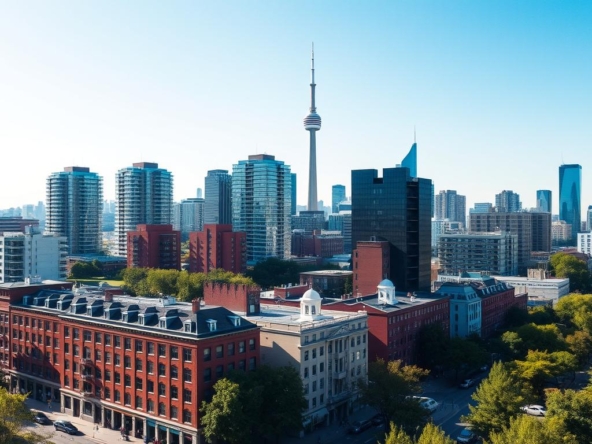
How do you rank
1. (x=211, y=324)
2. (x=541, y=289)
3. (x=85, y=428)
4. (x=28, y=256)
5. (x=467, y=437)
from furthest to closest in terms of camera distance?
(x=541, y=289)
(x=28, y=256)
(x=85, y=428)
(x=467, y=437)
(x=211, y=324)

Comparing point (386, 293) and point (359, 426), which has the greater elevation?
point (386, 293)

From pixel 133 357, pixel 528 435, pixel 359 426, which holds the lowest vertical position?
pixel 359 426

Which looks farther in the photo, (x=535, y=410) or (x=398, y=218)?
(x=398, y=218)

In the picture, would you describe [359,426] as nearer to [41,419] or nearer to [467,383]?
[467,383]

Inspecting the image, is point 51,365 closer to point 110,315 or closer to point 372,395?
point 110,315

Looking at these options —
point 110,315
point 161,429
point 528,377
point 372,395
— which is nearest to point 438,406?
point 528,377

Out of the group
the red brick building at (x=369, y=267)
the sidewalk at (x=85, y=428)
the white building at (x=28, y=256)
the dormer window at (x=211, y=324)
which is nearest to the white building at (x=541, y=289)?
the red brick building at (x=369, y=267)

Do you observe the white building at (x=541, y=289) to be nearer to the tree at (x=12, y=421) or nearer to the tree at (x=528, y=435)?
the tree at (x=528, y=435)

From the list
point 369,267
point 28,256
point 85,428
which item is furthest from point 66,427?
point 28,256
